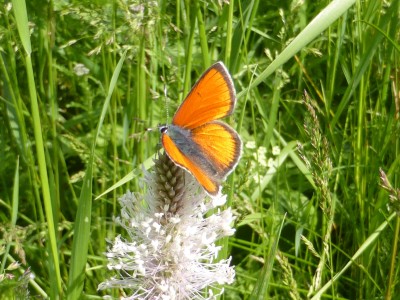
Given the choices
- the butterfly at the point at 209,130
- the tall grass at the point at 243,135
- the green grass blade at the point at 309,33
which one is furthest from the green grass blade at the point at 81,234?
the green grass blade at the point at 309,33

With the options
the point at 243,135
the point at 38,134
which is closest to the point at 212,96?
the point at 38,134

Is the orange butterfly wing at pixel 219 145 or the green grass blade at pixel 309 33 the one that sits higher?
the green grass blade at pixel 309 33

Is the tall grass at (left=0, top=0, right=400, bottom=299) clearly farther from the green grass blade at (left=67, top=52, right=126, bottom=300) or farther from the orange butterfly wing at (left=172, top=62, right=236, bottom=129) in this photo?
the orange butterfly wing at (left=172, top=62, right=236, bottom=129)

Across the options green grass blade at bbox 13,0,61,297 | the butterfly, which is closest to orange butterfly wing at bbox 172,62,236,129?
the butterfly

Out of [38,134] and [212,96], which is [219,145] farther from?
[38,134]

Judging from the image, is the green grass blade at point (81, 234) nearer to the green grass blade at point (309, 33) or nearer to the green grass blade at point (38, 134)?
the green grass blade at point (38, 134)

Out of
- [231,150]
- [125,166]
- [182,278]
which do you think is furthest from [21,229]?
[231,150]

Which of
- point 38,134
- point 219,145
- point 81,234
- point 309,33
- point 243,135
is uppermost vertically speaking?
point 309,33
